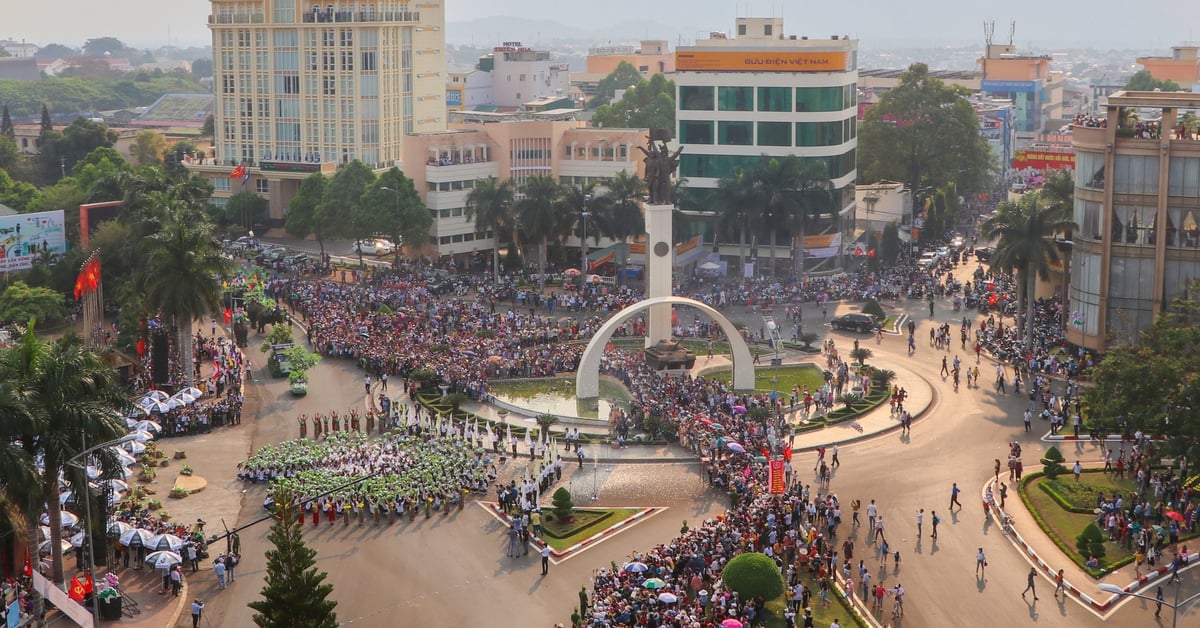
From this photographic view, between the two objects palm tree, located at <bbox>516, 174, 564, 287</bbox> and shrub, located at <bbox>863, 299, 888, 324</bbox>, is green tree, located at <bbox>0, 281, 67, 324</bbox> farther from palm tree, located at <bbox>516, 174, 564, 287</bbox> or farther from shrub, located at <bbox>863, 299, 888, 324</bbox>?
shrub, located at <bbox>863, 299, 888, 324</bbox>

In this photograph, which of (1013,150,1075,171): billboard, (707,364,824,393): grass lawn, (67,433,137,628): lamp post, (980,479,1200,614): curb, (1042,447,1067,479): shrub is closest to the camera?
(67,433,137,628): lamp post

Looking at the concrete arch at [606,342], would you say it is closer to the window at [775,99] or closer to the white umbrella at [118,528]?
the white umbrella at [118,528]

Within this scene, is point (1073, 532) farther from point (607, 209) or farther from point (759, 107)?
point (759, 107)

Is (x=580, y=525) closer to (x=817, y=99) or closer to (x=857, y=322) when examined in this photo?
(x=857, y=322)

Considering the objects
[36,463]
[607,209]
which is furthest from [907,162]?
[36,463]

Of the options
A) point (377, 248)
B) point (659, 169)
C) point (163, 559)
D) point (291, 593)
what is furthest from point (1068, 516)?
point (377, 248)

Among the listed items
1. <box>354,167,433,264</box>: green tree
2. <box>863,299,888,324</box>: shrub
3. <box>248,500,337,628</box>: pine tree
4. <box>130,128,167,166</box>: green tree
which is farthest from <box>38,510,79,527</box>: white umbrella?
<box>130,128,167,166</box>: green tree

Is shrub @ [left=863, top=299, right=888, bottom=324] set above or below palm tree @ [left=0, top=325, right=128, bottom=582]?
below
